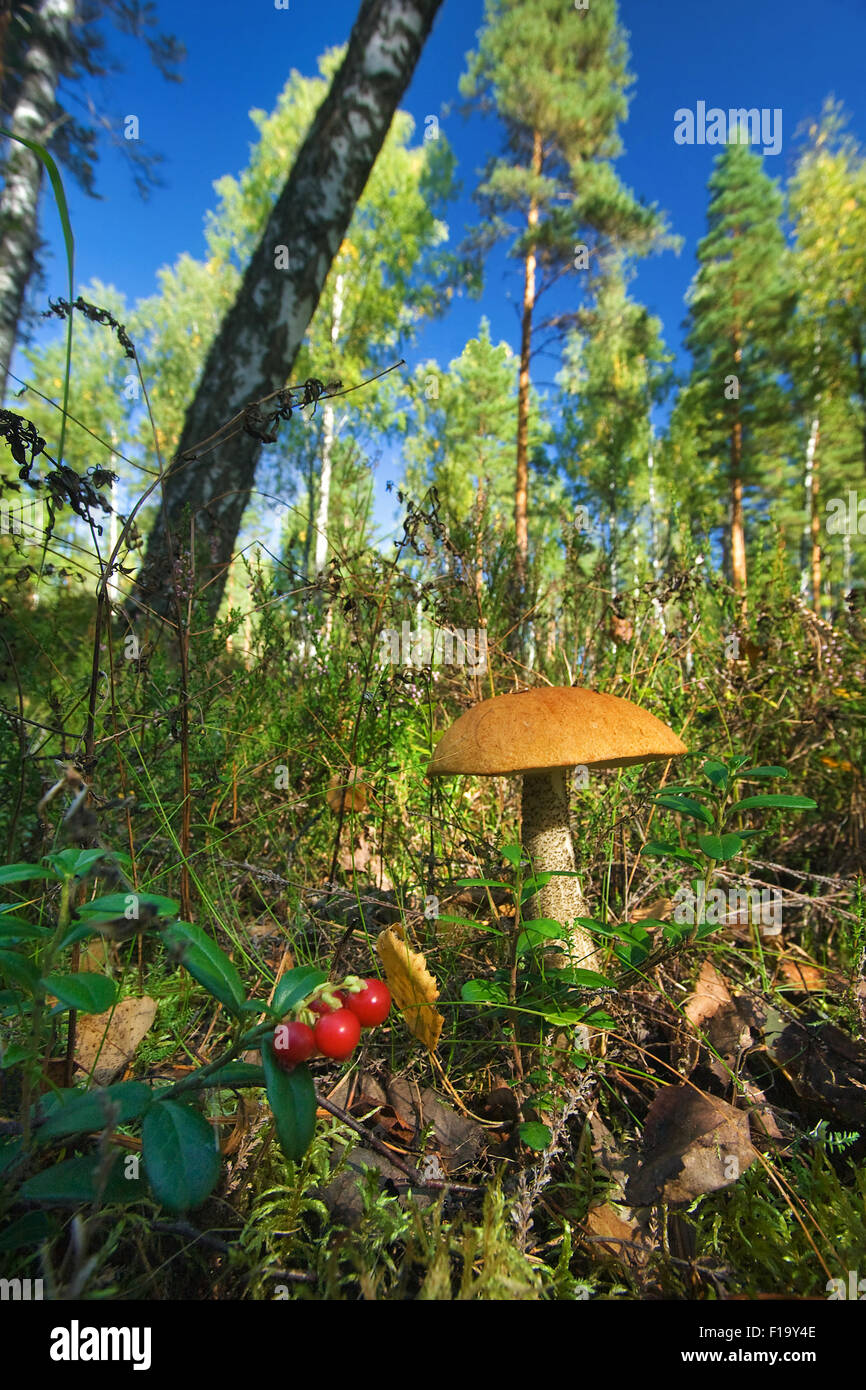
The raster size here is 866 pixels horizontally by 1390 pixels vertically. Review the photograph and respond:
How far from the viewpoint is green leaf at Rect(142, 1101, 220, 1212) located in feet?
2.40

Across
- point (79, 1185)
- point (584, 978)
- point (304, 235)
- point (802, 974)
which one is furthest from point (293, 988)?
point (304, 235)

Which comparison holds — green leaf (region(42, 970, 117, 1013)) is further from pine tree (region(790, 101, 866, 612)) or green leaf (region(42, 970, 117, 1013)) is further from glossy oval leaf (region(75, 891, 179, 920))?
pine tree (region(790, 101, 866, 612))

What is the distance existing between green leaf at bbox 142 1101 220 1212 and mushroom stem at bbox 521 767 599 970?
1.06 meters

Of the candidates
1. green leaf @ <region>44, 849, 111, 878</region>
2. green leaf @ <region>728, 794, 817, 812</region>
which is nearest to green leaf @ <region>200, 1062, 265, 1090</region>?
green leaf @ <region>44, 849, 111, 878</region>

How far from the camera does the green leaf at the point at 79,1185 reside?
2.54 feet

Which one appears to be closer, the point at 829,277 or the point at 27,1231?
the point at 27,1231

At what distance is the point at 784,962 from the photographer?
74.0 inches

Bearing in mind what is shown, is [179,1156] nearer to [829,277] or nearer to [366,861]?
[366,861]

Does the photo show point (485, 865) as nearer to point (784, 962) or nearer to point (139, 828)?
point (784, 962)

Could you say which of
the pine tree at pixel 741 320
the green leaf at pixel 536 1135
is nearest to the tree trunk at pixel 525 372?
the pine tree at pixel 741 320

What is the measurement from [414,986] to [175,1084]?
501mm

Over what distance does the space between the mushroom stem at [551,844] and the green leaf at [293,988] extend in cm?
87

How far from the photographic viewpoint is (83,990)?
80cm
